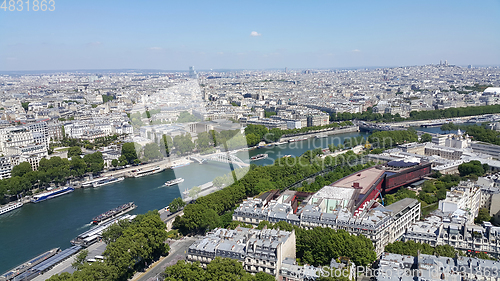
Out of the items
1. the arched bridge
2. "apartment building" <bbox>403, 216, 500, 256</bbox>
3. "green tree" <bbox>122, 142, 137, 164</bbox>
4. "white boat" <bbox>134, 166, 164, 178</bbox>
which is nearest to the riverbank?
the arched bridge

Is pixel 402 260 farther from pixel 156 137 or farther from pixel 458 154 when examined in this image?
pixel 156 137

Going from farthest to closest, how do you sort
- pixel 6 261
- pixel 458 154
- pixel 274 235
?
pixel 458 154 → pixel 6 261 → pixel 274 235

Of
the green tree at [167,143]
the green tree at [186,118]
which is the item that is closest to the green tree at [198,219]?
the green tree at [167,143]

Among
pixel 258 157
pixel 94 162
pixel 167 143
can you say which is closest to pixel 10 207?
pixel 94 162

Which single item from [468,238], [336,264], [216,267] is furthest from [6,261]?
[468,238]

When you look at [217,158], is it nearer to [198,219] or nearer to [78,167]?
[78,167]

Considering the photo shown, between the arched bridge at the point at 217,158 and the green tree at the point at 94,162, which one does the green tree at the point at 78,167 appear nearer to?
the green tree at the point at 94,162

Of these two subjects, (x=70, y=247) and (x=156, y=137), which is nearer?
(x=70, y=247)

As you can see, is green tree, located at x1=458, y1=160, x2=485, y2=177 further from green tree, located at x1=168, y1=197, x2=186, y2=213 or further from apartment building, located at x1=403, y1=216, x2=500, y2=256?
green tree, located at x1=168, y1=197, x2=186, y2=213
